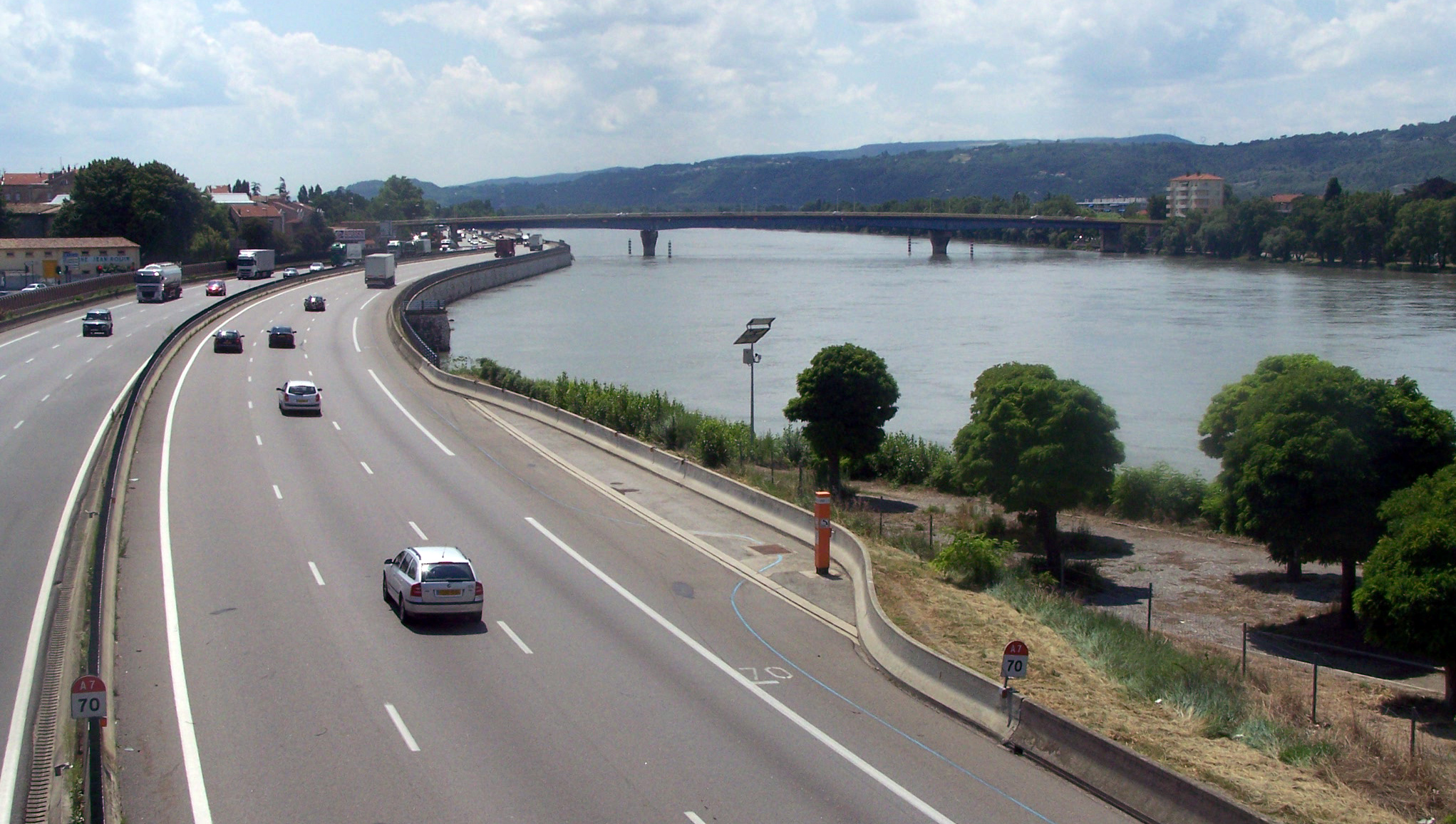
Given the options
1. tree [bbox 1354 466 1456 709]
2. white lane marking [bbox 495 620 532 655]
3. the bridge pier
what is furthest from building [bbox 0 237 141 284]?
the bridge pier

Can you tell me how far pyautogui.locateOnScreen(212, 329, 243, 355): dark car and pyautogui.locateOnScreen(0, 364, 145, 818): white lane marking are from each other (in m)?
27.3

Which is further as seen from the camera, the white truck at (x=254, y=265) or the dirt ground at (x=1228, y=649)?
the white truck at (x=254, y=265)

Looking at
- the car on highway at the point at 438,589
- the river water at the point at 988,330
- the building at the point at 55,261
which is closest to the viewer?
the car on highway at the point at 438,589

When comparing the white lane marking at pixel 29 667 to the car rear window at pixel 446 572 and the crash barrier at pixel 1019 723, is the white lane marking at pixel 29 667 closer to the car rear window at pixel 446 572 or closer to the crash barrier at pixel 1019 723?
the car rear window at pixel 446 572

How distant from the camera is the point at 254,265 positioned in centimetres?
10700

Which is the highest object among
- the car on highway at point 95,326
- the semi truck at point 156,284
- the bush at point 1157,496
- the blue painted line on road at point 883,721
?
the semi truck at point 156,284

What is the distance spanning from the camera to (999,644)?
18.9m

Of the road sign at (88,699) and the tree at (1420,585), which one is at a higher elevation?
the road sign at (88,699)

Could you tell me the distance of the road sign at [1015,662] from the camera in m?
15.1

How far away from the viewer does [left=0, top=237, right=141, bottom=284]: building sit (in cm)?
10056

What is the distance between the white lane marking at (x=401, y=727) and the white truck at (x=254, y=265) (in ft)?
324

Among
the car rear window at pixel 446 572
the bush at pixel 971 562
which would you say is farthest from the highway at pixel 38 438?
the bush at pixel 971 562

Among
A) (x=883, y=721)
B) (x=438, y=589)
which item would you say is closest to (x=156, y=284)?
(x=438, y=589)

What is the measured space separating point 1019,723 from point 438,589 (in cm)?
902
